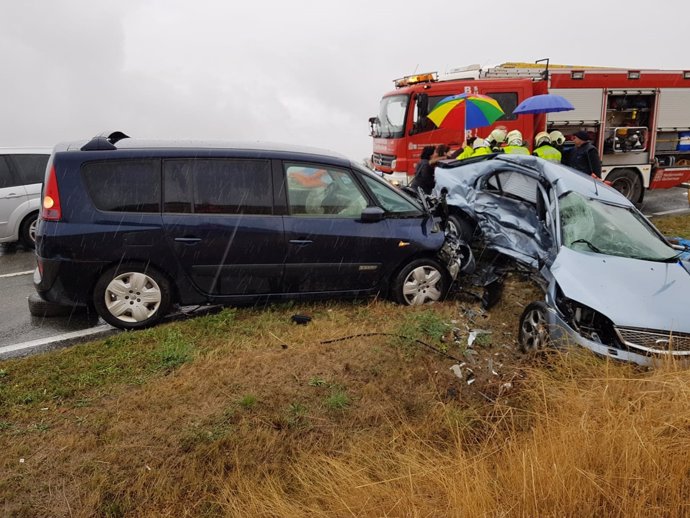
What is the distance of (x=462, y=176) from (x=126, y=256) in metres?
4.49

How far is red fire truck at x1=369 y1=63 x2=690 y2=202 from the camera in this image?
1049 cm

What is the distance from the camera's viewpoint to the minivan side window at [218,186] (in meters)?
5.03

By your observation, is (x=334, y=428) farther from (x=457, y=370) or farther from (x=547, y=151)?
(x=547, y=151)

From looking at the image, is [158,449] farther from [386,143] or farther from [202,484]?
[386,143]

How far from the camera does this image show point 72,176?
190 inches

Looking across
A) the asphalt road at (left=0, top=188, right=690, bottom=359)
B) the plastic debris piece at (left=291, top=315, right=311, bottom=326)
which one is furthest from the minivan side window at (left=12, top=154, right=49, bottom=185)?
the plastic debris piece at (left=291, top=315, right=311, bottom=326)

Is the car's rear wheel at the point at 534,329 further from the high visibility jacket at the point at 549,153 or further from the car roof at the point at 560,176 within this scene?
the high visibility jacket at the point at 549,153

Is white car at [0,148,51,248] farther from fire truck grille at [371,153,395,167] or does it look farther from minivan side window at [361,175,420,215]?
fire truck grille at [371,153,395,167]

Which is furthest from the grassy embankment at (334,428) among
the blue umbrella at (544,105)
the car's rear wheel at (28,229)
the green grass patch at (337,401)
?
the blue umbrella at (544,105)

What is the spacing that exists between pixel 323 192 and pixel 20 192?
223 inches

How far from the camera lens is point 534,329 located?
462cm

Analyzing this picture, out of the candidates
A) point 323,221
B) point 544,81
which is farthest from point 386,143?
point 323,221

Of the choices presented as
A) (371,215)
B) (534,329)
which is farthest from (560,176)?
(371,215)

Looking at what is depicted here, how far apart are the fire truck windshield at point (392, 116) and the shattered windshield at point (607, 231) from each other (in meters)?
5.58
